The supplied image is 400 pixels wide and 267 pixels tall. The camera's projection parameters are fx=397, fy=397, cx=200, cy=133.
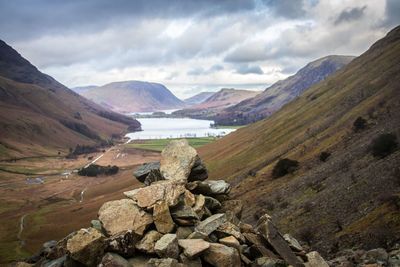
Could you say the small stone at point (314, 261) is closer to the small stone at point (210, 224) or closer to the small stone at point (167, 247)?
the small stone at point (210, 224)

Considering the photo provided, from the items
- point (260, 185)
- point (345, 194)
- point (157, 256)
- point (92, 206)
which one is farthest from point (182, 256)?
point (92, 206)

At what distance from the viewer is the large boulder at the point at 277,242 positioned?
906 inches

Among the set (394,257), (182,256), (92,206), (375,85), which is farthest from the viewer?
(92,206)

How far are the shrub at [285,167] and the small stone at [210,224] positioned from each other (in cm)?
5644

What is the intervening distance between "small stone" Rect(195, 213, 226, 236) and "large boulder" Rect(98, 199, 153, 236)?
2.87 metres

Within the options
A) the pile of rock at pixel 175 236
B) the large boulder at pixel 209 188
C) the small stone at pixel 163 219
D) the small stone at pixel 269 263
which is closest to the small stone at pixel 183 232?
the pile of rock at pixel 175 236

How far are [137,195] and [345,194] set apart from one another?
3309 cm

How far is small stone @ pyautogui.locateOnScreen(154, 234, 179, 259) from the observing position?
A: 67.0 ft

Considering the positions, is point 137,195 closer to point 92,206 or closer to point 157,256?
point 157,256

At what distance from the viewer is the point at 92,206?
132 m

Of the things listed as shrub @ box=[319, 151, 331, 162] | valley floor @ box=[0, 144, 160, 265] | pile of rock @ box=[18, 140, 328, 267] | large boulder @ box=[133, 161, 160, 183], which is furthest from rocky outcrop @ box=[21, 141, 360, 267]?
valley floor @ box=[0, 144, 160, 265]

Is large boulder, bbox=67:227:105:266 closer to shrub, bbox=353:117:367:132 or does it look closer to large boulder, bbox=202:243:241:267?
large boulder, bbox=202:243:241:267

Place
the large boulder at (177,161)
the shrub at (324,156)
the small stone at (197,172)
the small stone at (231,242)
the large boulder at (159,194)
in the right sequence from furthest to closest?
the shrub at (324,156) → the small stone at (197,172) → the large boulder at (177,161) → the large boulder at (159,194) → the small stone at (231,242)

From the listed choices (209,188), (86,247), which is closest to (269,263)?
(209,188)
